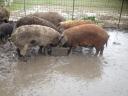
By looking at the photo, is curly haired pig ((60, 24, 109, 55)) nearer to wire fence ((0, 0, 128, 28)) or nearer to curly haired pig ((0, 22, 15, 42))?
curly haired pig ((0, 22, 15, 42))

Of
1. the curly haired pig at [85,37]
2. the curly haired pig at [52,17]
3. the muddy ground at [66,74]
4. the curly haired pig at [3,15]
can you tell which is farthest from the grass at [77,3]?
the curly haired pig at [85,37]

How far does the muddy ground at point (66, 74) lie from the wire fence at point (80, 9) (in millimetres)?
2686

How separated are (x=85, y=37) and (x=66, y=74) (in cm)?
140

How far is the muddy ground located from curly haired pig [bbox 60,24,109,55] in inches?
11.7

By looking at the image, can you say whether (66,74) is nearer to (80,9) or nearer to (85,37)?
(85,37)

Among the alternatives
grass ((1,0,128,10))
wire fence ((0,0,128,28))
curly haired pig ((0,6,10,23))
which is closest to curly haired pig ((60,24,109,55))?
curly haired pig ((0,6,10,23))

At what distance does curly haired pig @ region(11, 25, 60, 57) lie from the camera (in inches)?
312

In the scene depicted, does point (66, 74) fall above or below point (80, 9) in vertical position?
below

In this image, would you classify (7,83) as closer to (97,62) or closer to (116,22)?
(97,62)

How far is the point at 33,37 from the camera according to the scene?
802 cm

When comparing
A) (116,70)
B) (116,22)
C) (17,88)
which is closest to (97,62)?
(116,70)

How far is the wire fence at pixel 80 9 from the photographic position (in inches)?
445

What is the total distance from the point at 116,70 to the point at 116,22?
155 inches

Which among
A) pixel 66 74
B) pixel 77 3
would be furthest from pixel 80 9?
pixel 66 74
